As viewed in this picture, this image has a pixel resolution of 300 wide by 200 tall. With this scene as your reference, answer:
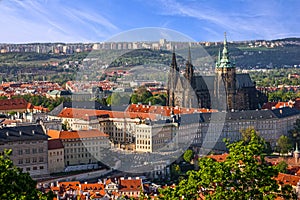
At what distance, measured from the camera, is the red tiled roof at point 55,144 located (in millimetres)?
28228

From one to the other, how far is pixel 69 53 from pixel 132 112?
82407 mm

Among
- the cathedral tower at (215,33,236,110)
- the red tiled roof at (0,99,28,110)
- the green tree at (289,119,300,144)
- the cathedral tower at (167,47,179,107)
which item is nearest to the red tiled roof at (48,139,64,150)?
the cathedral tower at (167,47,179,107)

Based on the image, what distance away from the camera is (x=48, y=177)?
2670 cm

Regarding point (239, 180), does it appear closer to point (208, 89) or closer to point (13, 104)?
point (208, 89)

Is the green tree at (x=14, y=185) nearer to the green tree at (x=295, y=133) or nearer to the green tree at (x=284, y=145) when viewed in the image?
the green tree at (x=284, y=145)

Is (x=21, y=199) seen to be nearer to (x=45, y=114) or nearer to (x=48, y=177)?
(x=48, y=177)

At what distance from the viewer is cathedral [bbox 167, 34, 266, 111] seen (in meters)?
43.5

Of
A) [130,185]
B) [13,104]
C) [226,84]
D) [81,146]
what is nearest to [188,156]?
[81,146]

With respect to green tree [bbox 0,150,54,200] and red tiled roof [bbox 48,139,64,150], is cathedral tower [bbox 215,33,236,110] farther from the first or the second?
green tree [bbox 0,150,54,200]

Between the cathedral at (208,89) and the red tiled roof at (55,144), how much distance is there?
16181 mm

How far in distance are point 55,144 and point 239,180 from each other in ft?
67.2

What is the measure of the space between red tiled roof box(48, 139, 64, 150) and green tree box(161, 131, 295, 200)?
19.7m

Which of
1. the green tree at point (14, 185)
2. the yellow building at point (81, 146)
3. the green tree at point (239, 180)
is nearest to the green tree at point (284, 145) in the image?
the yellow building at point (81, 146)

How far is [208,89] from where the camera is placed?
44.7m
